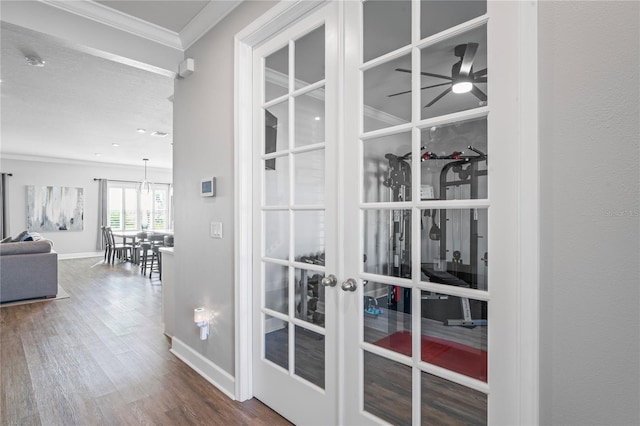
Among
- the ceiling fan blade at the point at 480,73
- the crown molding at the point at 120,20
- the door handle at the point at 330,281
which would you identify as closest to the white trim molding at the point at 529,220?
the ceiling fan blade at the point at 480,73

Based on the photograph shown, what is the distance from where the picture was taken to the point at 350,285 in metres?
1.60

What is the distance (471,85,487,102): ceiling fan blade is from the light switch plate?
179 centimetres

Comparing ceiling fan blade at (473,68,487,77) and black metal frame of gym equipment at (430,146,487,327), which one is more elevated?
ceiling fan blade at (473,68,487,77)

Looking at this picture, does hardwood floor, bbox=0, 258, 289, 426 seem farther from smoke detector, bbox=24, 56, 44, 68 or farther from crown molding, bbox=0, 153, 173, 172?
crown molding, bbox=0, 153, 173, 172

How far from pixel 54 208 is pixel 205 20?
894 centimetres

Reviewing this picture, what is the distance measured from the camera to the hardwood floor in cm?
200

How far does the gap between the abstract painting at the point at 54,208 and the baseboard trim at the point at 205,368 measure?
8138mm

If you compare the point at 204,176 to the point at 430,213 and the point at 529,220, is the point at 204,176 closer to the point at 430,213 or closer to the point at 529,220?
the point at 430,213

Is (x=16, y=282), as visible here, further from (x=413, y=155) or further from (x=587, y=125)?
(x=587, y=125)

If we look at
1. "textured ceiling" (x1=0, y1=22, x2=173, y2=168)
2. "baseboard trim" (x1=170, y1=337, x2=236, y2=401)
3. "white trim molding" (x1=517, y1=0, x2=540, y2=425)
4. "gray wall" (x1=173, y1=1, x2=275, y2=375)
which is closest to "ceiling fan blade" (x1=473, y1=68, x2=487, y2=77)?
"white trim molding" (x1=517, y1=0, x2=540, y2=425)

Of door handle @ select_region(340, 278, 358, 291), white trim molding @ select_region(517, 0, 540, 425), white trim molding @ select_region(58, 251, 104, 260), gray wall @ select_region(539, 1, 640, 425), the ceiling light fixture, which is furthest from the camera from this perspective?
white trim molding @ select_region(58, 251, 104, 260)

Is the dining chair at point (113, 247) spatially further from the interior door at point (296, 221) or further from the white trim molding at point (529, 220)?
the white trim molding at point (529, 220)

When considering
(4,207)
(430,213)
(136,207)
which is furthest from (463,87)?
(136,207)

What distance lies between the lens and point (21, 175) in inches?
328
